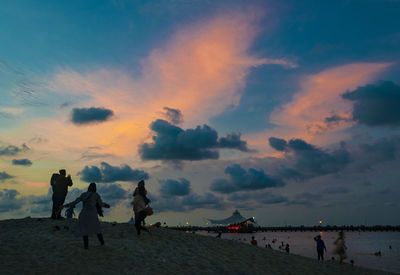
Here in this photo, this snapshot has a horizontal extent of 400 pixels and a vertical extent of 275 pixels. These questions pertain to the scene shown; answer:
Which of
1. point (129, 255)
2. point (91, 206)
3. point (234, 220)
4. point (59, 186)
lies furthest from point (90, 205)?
point (234, 220)

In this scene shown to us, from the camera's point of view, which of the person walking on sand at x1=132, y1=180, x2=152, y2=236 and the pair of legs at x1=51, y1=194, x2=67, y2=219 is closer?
the person walking on sand at x1=132, y1=180, x2=152, y2=236

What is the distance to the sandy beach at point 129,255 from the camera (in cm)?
1133

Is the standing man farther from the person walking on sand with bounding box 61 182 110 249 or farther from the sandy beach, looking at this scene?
the person walking on sand with bounding box 61 182 110 249

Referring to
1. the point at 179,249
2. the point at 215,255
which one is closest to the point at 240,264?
the point at 215,255

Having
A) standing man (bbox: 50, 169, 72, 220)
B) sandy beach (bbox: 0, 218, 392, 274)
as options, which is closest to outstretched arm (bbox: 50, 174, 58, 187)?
standing man (bbox: 50, 169, 72, 220)

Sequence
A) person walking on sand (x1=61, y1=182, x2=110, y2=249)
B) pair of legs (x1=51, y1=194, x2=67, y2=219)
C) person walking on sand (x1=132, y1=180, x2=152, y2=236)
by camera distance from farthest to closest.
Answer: pair of legs (x1=51, y1=194, x2=67, y2=219)
person walking on sand (x1=132, y1=180, x2=152, y2=236)
person walking on sand (x1=61, y1=182, x2=110, y2=249)

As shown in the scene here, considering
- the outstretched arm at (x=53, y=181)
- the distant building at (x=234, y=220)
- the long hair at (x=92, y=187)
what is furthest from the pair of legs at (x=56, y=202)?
the distant building at (x=234, y=220)

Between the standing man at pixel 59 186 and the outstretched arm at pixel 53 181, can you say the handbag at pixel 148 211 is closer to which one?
the standing man at pixel 59 186

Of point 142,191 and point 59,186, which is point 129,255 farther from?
point 59,186

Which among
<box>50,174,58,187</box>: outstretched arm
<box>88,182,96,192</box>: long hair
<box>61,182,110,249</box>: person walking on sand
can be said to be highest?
<box>50,174,58,187</box>: outstretched arm

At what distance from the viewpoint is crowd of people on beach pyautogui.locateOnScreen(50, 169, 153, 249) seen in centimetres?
1280

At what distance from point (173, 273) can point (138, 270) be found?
4.08ft

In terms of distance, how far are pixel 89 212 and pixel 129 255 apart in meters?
2.23

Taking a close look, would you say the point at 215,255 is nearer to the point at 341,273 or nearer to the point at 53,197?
the point at 341,273
